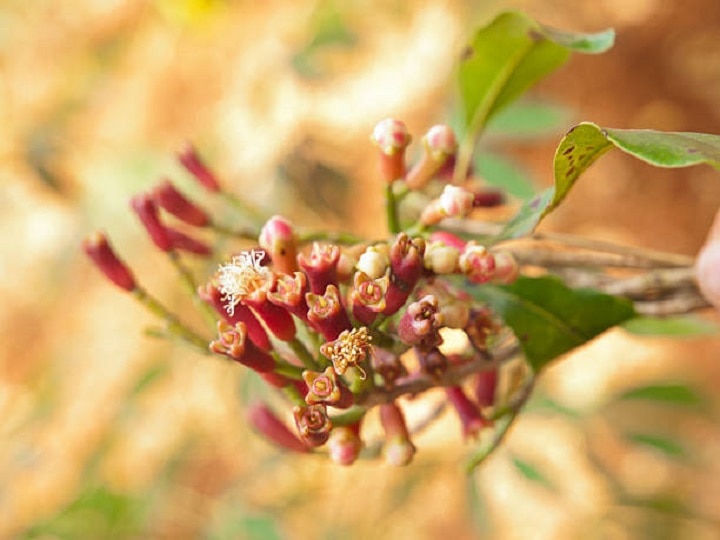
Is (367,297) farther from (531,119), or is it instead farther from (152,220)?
(531,119)

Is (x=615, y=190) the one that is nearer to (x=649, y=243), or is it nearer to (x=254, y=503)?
(x=649, y=243)

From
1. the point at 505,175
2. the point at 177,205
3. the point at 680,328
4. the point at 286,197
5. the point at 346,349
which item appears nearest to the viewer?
the point at 346,349

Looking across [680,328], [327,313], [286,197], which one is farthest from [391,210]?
[286,197]

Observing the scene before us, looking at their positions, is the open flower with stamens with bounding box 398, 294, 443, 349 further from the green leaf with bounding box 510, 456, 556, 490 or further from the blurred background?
the blurred background

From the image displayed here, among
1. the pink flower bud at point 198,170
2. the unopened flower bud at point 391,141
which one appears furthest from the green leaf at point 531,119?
the unopened flower bud at point 391,141

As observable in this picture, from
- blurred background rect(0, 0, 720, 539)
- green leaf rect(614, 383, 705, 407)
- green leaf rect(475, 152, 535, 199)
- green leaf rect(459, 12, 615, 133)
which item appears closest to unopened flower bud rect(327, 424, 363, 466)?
green leaf rect(459, 12, 615, 133)

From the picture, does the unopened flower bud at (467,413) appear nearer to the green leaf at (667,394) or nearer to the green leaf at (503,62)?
the green leaf at (503,62)

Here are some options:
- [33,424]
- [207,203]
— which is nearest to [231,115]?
[207,203]
